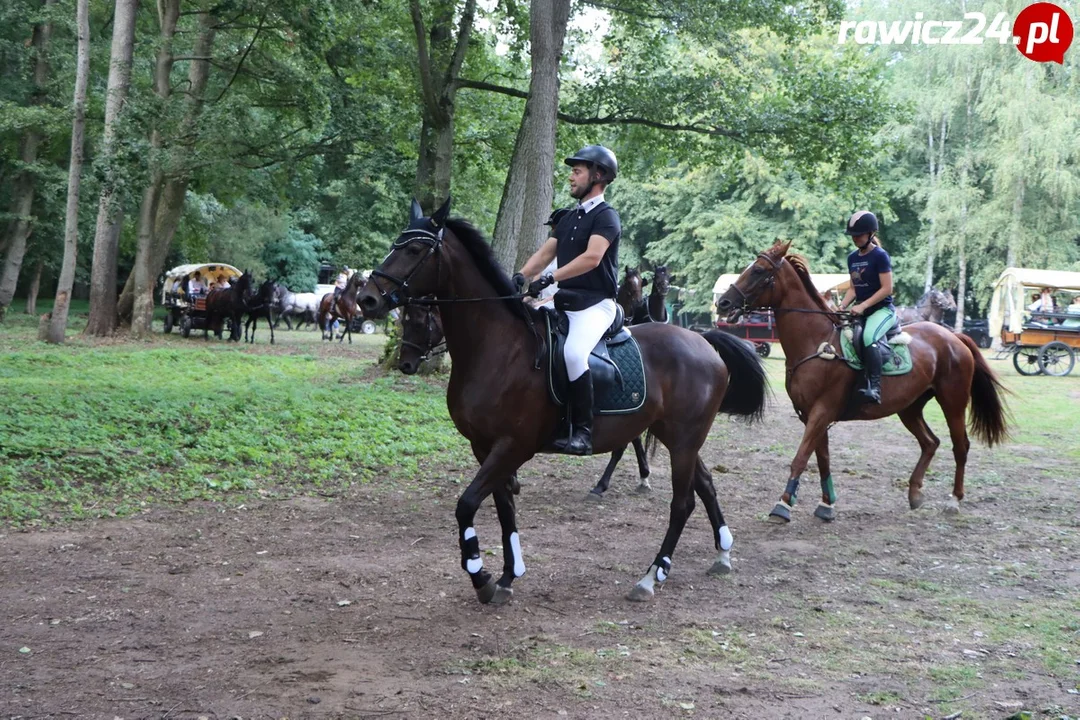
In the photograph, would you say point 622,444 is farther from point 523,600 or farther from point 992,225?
point 992,225

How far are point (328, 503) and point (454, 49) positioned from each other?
1263cm

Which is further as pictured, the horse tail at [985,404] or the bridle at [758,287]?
the horse tail at [985,404]

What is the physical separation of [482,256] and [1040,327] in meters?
28.2

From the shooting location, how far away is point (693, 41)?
794 inches

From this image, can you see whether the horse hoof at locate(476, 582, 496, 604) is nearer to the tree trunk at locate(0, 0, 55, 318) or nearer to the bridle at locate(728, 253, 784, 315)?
the bridle at locate(728, 253, 784, 315)

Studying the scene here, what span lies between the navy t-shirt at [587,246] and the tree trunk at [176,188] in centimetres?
1885

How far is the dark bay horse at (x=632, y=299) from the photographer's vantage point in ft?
40.1

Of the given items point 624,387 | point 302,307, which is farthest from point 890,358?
point 302,307

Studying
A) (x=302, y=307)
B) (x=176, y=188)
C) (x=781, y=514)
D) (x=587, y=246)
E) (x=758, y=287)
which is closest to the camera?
(x=587, y=246)

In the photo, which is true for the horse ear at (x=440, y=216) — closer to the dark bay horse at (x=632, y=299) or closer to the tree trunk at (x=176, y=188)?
the dark bay horse at (x=632, y=299)

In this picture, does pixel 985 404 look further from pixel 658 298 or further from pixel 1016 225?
pixel 1016 225

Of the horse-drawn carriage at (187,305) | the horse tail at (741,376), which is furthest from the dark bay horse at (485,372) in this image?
the horse-drawn carriage at (187,305)

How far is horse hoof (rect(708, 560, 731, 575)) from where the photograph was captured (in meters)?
7.31

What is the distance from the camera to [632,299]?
12461 millimetres
